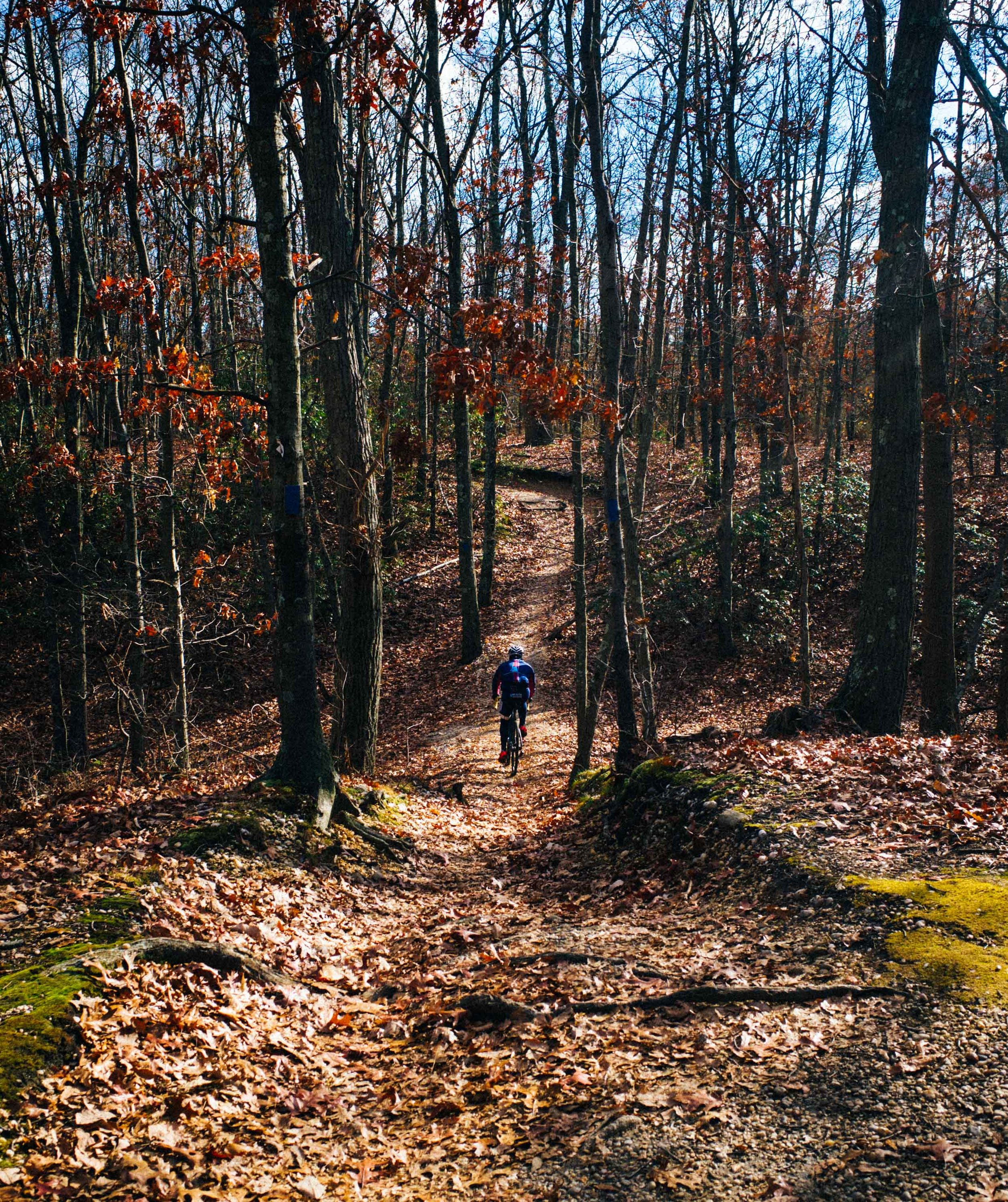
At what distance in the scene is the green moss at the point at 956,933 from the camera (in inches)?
151

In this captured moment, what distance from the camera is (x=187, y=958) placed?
4.66m

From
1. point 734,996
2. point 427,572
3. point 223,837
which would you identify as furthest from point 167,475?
point 734,996

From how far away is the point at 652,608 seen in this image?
2072 centimetres

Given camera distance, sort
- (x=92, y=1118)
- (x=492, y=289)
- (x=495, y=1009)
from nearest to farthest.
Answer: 1. (x=92, y=1118)
2. (x=495, y=1009)
3. (x=492, y=289)

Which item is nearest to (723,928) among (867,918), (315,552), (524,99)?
(867,918)

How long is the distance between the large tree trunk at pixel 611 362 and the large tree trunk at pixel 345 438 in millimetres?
3000

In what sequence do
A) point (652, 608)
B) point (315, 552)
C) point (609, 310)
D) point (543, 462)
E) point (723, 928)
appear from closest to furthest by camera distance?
1. point (723, 928)
2. point (609, 310)
3. point (315, 552)
4. point (652, 608)
5. point (543, 462)

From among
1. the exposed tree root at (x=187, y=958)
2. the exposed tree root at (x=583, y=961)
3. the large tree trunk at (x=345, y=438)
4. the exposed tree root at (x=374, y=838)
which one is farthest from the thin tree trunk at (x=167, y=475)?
the exposed tree root at (x=583, y=961)

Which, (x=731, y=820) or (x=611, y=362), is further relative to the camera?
(x=611, y=362)

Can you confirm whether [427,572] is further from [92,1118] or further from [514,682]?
[92,1118]

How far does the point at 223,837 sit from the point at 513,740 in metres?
7.16

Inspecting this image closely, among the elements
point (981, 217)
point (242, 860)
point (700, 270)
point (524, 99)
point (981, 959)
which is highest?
point (524, 99)

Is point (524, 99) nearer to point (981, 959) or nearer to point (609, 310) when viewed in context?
point (609, 310)

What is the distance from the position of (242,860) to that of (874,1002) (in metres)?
4.48
